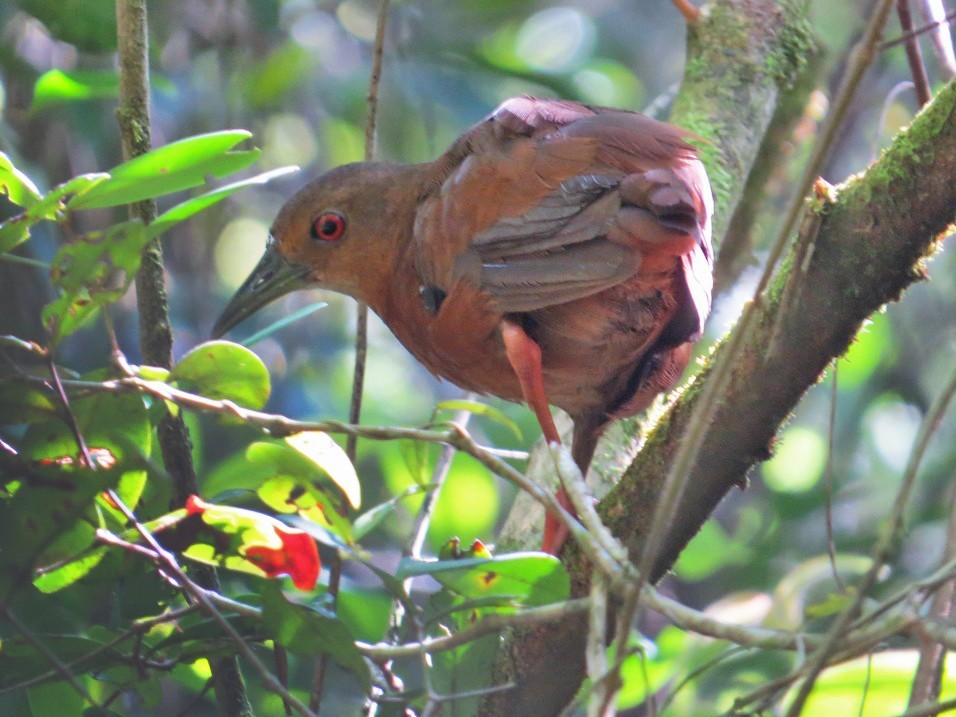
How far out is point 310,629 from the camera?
1.57 metres

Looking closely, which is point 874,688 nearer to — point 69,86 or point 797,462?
point 69,86

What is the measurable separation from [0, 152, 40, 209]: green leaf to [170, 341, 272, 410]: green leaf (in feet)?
1.21

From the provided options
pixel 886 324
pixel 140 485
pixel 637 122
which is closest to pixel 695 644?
pixel 637 122

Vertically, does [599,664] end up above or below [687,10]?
below

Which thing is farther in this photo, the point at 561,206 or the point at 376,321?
the point at 376,321

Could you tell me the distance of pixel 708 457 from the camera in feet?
7.29

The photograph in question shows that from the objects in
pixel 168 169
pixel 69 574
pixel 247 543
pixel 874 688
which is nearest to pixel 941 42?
pixel 874 688

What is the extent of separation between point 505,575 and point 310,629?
30 centimetres

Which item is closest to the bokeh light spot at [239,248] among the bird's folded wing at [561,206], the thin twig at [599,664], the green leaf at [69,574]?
the bird's folded wing at [561,206]

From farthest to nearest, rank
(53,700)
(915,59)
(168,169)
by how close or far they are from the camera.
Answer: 1. (915,59)
2. (53,700)
3. (168,169)

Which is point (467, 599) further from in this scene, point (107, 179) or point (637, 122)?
point (637, 122)

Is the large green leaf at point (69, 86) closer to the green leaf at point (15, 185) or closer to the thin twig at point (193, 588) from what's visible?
the green leaf at point (15, 185)

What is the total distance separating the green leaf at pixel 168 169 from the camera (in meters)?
1.61

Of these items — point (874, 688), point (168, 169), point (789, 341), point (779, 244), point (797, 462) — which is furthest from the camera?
point (797, 462)
